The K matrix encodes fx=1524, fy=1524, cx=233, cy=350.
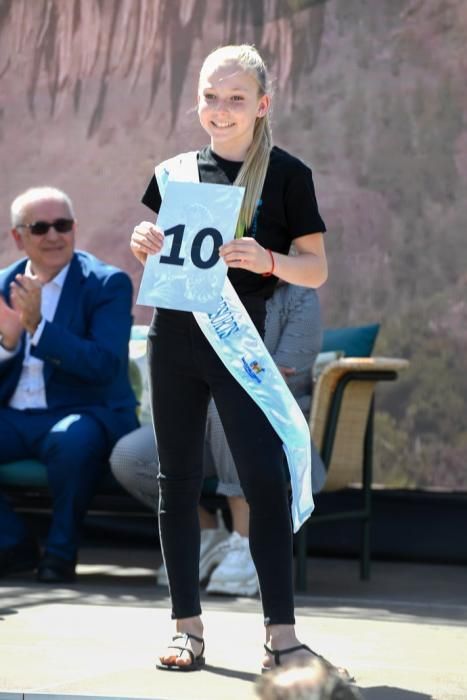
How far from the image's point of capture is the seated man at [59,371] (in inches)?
244

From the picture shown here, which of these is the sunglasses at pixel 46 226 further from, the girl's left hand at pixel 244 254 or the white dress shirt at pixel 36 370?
the girl's left hand at pixel 244 254

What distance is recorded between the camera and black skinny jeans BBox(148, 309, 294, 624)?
394 cm

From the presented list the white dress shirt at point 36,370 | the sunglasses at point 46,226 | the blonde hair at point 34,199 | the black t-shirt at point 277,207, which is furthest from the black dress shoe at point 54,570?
the black t-shirt at point 277,207

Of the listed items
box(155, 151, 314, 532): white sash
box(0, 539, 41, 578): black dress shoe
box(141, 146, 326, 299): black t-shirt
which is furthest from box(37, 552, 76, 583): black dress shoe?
box(141, 146, 326, 299): black t-shirt

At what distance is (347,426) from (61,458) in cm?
119

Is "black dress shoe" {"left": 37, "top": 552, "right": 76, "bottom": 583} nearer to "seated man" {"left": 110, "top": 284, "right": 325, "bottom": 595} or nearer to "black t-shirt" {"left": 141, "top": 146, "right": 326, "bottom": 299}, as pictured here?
"seated man" {"left": 110, "top": 284, "right": 325, "bottom": 595}

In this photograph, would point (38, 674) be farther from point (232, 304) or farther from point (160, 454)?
point (232, 304)

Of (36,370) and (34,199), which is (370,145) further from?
(36,370)

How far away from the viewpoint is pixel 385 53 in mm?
7152

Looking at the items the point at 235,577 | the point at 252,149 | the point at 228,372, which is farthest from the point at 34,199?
the point at 228,372

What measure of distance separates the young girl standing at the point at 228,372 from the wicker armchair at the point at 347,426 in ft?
6.07

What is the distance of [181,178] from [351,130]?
3292 millimetres

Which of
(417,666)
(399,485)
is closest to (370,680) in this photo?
(417,666)

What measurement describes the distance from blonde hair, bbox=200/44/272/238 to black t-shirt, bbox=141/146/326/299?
27mm
